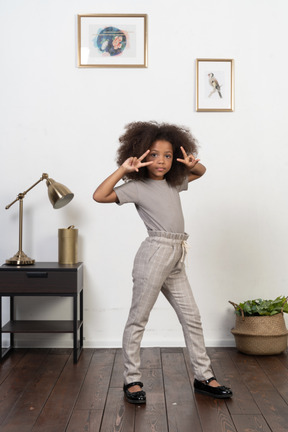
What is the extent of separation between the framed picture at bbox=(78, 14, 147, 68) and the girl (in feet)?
3.68

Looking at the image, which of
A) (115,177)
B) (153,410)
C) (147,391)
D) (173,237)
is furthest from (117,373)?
(115,177)

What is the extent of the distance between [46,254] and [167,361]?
103 centimetres

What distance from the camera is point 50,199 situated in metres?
3.04

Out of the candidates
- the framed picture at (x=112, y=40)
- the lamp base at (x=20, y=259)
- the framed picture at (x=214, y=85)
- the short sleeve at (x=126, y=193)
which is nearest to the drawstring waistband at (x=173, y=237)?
the short sleeve at (x=126, y=193)

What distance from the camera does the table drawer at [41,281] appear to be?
2986 mm

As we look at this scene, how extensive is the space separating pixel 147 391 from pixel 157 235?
725 mm

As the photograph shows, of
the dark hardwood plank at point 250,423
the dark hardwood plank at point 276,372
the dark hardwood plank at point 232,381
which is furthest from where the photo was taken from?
the dark hardwood plank at point 276,372

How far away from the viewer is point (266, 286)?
340 cm

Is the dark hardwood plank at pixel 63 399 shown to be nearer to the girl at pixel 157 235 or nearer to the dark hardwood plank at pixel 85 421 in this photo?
the dark hardwood plank at pixel 85 421

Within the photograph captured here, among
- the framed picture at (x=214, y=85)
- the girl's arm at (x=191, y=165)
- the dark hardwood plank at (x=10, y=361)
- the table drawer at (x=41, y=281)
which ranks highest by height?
the framed picture at (x=214, y=85)

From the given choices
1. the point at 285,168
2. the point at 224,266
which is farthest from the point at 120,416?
the point at 285,168

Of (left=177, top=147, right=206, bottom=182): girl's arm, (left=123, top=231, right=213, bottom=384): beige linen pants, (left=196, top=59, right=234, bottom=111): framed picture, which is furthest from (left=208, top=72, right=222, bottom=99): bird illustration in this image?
(left=123, top=231, right=213, bottom=384): beige linen pants

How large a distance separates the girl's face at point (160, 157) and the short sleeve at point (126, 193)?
0.39 feet

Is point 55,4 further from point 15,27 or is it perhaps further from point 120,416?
point 120,416
